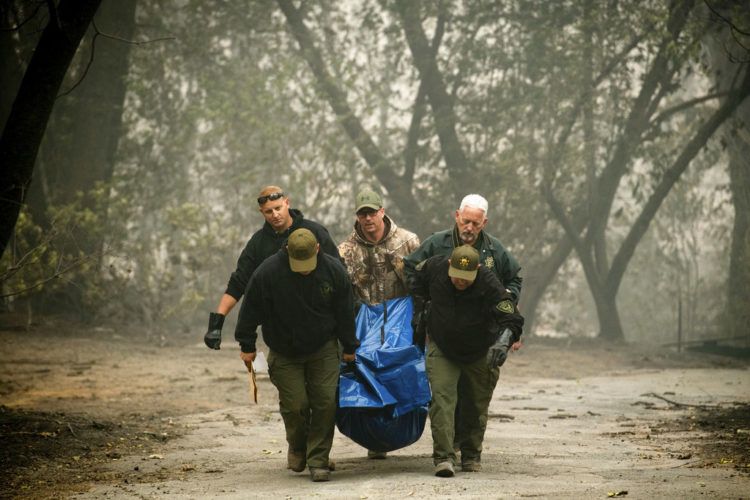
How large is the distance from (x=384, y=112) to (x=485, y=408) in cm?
2232

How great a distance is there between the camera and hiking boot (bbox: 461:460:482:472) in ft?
25.6

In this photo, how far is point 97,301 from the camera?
64.9ft

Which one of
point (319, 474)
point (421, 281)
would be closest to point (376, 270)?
point (421, 281)

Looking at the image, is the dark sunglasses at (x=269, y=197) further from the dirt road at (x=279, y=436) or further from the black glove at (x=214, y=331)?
the dirt road at (x=279, y=436)

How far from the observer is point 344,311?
7656mm

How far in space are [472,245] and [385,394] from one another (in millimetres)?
1336

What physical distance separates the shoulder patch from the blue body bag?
30.9 inches

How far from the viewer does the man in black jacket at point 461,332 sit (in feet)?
24.6

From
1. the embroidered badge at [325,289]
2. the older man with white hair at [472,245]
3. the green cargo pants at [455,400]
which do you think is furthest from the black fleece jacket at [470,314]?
the embroidered badge at [325,289]

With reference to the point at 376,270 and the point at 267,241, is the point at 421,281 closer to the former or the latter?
the point at 376,270

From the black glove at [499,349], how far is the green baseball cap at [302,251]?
1.41 meters

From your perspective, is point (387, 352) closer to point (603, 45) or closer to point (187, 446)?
point (187, 446)

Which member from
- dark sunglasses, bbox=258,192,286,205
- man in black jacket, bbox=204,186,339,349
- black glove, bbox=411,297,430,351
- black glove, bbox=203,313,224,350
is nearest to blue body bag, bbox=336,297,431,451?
black glove, bbox=411,297,430,351

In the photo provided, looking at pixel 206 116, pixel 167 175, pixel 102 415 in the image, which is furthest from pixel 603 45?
pixel 102 415
